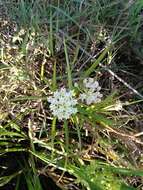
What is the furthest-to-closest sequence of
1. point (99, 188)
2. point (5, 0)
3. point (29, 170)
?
point (5, 0) < point (29, 170) < point (99, 188)

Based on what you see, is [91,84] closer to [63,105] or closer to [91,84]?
[91,84]

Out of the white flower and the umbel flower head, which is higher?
the white flower

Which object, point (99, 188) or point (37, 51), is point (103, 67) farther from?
point (99, 188)

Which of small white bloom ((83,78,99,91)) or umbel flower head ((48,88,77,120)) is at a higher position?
small white bloom ((83,78,99,91))

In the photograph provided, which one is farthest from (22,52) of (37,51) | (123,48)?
(123,48)

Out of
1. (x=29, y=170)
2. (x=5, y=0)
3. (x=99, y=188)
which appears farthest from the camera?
(x=5, y=0)

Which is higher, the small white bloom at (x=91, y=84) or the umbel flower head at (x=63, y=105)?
the small white bloom at (x=91, y=84)

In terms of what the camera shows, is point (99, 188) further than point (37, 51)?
No
